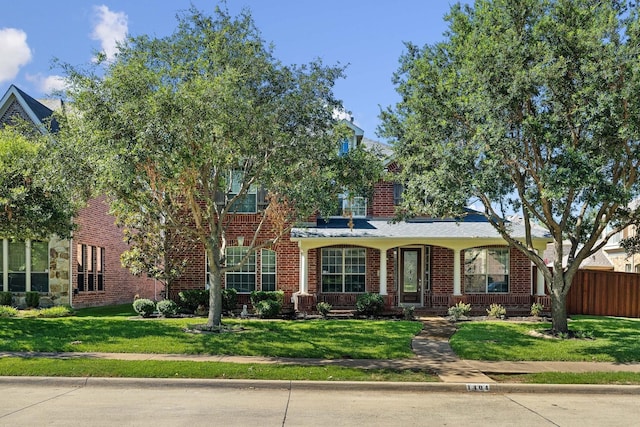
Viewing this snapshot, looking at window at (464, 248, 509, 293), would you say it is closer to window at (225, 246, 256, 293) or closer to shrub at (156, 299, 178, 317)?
window at (225, 246, 256, 293)

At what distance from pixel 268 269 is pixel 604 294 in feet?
43.7

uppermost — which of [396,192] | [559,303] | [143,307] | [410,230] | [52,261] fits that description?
[396,192]

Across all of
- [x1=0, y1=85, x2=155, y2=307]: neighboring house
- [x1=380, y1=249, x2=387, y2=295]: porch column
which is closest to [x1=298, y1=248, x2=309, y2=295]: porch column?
[x1=380, y1=249, x2=387, y2=295]: porch column

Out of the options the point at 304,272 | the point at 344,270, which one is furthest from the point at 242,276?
the point at 344,270

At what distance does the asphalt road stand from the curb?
0.02 meters

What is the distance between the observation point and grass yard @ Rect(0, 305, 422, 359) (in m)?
12.5

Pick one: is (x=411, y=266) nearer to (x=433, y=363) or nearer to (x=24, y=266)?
(x=433, y=363)

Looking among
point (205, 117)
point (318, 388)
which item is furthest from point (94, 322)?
point (318, 388)

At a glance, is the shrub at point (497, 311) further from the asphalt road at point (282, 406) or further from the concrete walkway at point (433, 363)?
the asphalt road at point (282, 406)

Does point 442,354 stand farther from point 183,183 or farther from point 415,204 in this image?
point 183,183

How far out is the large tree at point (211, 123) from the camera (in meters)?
11.6

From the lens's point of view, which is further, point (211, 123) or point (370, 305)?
point (370, 305)

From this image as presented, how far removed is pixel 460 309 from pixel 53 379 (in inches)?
529

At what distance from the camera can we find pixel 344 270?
858 inches
